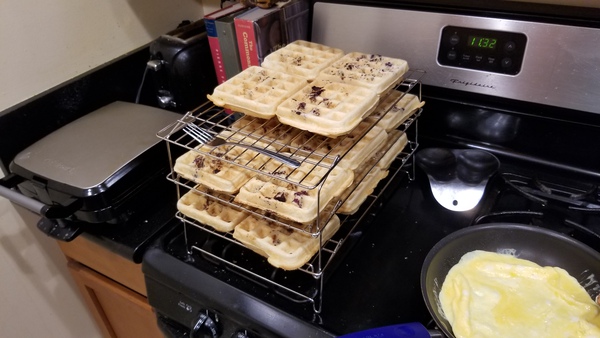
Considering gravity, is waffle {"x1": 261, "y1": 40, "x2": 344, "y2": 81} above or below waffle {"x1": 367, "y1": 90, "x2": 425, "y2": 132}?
above

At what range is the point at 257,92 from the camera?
0.79 metres

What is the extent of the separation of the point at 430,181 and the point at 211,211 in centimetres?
44

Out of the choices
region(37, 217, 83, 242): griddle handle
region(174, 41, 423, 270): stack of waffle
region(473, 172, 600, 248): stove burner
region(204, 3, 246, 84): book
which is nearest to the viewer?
region(174, 41, 423, 270): stack of waffle

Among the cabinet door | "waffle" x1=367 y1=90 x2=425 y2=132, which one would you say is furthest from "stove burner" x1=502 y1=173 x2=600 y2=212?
the cabinet door

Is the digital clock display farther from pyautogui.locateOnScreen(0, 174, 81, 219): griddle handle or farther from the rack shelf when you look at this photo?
pyautogui.locateOnScreen(0, 174, 81, 219): griddle handle

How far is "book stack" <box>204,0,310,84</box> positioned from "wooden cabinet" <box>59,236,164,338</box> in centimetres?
49

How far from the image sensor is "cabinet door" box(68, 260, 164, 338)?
1059 mm

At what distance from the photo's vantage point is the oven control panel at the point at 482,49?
0.87m

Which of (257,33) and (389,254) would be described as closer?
(389,254)

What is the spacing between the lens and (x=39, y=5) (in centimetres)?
101

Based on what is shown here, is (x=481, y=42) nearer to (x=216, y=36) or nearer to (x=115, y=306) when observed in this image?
(x=216, y=36)

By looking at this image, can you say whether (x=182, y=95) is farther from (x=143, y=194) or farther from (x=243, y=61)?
(x=143, y=194)

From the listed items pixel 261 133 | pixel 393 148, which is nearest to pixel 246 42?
pixel 261 133

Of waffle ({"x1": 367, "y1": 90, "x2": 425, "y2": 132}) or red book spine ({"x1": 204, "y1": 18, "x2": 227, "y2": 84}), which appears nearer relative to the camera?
waffle ({"x1": 367, "y1": 90, "x2": 425, "y2": 132})
